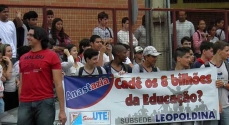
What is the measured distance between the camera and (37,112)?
8.06 meters

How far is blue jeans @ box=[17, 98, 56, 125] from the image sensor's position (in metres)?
8.02

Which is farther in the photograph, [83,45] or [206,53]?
[83,45]

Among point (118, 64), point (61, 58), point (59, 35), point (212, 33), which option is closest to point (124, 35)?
point (59, 35)

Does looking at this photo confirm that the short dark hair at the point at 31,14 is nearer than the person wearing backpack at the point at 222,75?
No

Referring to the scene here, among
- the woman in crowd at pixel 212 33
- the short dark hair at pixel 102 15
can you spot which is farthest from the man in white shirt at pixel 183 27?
the short dark hair at pixel 102 15

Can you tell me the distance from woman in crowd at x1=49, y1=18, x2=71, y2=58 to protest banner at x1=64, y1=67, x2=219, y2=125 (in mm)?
2432

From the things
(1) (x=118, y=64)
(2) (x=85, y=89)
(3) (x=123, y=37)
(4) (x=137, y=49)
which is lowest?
(2) (x=85, y=89)

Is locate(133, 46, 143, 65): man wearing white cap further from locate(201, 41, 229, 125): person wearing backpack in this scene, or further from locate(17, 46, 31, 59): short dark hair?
locate(201, 41, 229, 125): person wearing backpack

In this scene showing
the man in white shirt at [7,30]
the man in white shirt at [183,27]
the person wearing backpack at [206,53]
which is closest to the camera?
the person wearing backpack at [206,53]

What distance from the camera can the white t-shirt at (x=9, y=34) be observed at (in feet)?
37.9

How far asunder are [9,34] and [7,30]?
3.7 inches

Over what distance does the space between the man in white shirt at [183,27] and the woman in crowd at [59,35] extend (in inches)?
109

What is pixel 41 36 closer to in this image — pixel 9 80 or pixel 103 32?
pixel 9 80

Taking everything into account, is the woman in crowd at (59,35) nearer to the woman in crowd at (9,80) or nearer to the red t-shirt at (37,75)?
the woman in crowd at (9,80)
